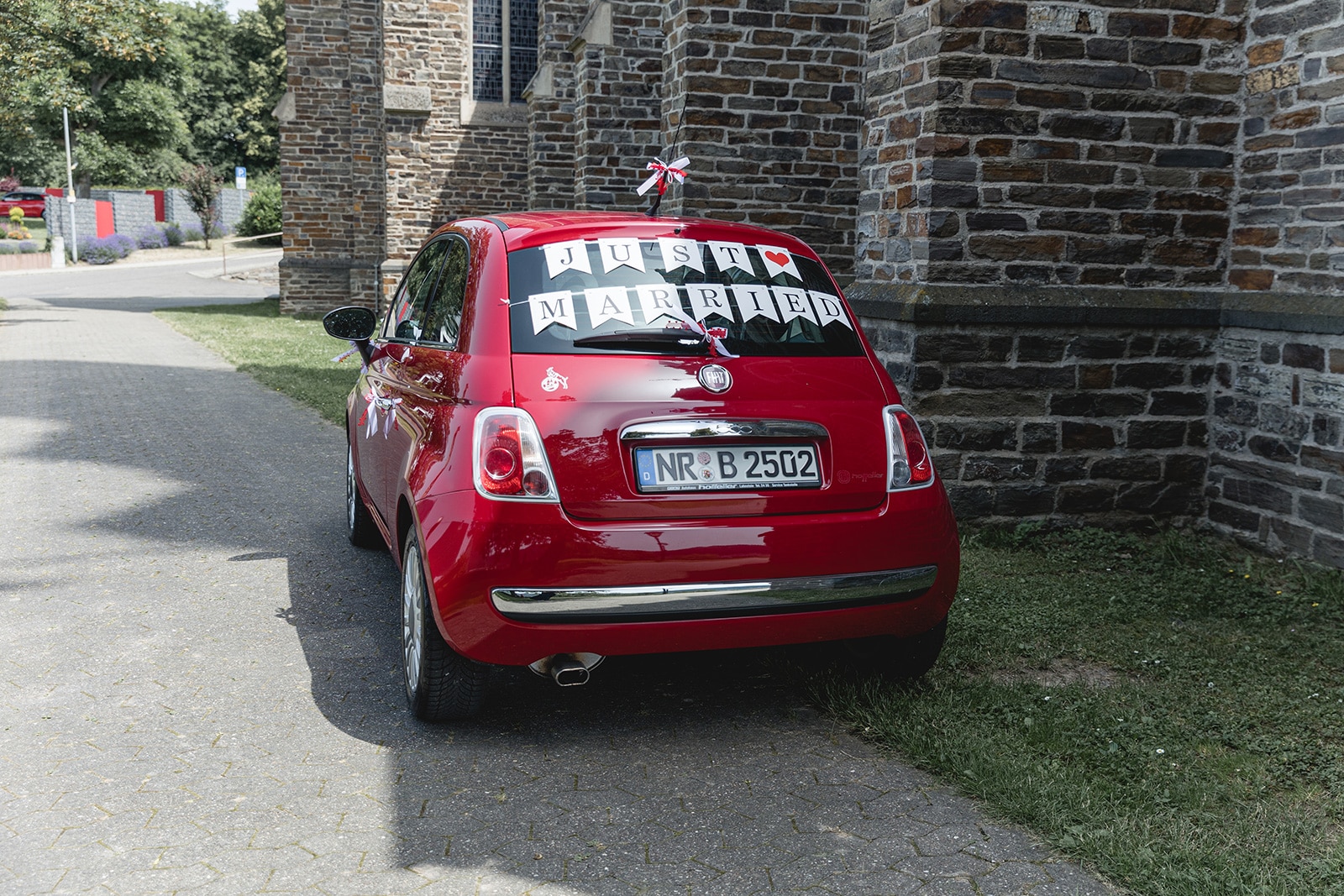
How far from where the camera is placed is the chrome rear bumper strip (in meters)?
3.50

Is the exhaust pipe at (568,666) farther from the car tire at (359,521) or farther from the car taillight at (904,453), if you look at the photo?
the car tire at (359,521)

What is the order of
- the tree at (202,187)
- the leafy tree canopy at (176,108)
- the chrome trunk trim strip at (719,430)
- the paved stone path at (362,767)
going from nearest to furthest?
the paved stone path at (362,767), the chrome trunk trim strip at (719,430), the tree at (202,187), the leafy tree canopy at (176,108)

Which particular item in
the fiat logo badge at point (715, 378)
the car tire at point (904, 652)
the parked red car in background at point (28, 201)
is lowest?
the car tire at point (904, 652)

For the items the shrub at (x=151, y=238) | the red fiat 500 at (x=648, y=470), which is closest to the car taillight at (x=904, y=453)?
the red fiat 500 at (x=648, y=470)

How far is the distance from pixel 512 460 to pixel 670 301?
2.74ft

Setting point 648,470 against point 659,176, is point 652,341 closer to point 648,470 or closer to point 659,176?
point 648,470

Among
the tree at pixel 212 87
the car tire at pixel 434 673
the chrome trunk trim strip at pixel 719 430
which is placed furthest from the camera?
the tree at pixel 212 87

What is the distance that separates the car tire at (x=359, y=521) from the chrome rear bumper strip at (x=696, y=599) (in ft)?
9.50

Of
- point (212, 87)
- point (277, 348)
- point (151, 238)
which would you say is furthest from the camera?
point (212, 87)

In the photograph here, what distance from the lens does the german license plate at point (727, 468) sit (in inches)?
142

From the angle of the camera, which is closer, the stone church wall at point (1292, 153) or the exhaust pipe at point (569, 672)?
the exhaust pipe at point (569, 672)

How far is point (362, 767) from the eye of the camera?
12.0ft

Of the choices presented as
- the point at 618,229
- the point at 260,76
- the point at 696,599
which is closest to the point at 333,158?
the point at 618,229

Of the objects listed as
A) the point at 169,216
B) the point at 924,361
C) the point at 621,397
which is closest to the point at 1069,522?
the point at 924,361
